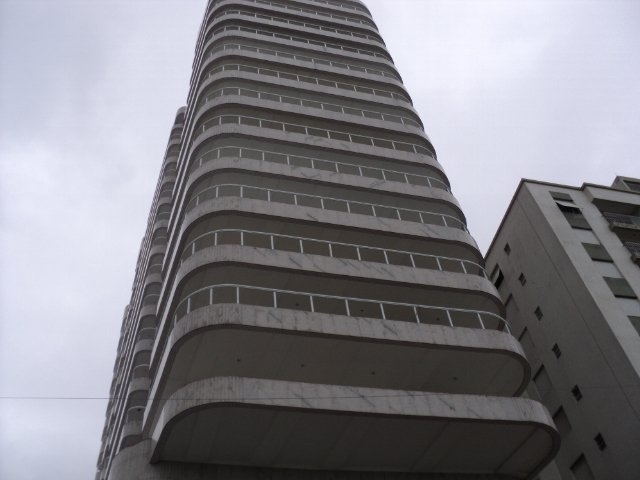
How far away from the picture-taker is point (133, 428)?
2806 cm

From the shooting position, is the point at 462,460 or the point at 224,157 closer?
the point at 462,460

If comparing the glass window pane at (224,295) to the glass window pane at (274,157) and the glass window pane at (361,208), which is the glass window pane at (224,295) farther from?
the glass window pane at (274,157)

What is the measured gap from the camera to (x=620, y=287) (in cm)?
2795

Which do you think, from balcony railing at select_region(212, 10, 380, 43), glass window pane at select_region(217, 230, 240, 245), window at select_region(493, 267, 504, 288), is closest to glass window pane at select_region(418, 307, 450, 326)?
glass window pane at select_region(217, 230, 240, 245)

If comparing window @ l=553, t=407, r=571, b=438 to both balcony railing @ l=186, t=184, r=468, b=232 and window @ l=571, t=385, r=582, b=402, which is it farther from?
balcony railing @ l=186, t=184, r=468, b=232

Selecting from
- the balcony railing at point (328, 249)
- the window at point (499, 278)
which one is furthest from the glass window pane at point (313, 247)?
the window at point (499, 278)

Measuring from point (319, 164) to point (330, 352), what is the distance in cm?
1155

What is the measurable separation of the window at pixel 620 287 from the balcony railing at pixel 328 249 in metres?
6.51

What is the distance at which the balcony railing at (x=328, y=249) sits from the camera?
23.7 m

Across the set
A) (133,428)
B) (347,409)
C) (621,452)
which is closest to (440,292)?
(347,409)

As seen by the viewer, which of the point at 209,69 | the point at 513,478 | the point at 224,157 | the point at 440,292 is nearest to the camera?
the point at 513,478

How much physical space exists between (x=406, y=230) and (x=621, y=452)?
1157 centimetres

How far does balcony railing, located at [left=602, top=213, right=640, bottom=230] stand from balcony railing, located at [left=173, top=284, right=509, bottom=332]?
37.8 feet

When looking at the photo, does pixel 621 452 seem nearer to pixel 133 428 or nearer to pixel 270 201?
pixel 270 201
